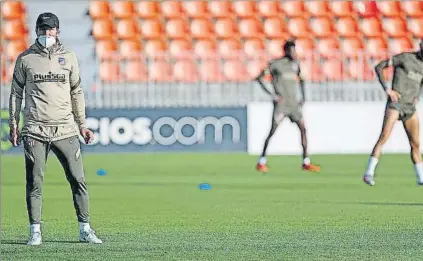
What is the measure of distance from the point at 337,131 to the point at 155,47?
5.02 meters

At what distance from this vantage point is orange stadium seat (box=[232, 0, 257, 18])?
29.6 m

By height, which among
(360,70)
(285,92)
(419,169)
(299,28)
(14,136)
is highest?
(299,28)

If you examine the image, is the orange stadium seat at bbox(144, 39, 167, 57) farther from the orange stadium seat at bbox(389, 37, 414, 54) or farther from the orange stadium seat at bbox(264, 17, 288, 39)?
the orange stadium seat at bbox(389, 37, 414, 54)

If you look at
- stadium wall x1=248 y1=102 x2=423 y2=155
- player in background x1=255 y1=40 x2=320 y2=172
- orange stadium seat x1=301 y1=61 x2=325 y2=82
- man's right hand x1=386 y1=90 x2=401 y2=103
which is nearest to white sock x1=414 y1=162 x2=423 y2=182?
man's right hand x1=386 y1=90 x2=401 y2=103

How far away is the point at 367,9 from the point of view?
30016 millimetres

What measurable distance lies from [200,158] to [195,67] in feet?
9.82

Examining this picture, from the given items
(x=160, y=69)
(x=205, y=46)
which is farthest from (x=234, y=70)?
(x=205, y=46)

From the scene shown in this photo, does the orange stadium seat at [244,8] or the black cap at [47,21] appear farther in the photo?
the orange stadium seat at [244,8]

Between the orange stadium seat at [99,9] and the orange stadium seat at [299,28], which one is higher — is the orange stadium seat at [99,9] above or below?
above

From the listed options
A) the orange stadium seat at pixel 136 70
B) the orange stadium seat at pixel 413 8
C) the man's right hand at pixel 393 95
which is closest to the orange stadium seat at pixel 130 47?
the orange stadium seat at pixel 136 70

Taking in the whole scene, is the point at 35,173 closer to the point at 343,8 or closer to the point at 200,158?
the point at 200,158

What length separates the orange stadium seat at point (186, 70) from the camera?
27.2 m

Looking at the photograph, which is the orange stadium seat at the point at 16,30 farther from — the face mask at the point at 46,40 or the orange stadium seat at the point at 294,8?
the face mask at the point at 46,40

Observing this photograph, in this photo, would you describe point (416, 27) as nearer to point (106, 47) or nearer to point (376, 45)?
point (376, 45)
